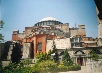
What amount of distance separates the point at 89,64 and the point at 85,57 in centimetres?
647

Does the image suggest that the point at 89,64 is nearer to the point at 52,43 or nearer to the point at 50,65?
the point at 50,65

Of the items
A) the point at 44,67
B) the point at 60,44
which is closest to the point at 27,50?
the point at 60,44

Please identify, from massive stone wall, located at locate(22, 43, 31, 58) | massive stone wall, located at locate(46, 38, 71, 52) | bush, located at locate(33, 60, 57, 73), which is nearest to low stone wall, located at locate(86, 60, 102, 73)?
bush, located at locate(33, 60, 57, 73)

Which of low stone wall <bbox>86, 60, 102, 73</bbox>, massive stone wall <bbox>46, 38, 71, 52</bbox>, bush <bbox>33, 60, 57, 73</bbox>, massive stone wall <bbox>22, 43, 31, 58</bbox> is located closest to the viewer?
low stone wall <bbox>86, 60, 102, 73</bbox>

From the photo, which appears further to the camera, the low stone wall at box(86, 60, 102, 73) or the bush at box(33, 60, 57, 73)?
the bush at box(33, 60, 57, 73)

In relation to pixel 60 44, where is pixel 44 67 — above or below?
below

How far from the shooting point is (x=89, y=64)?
840 cm

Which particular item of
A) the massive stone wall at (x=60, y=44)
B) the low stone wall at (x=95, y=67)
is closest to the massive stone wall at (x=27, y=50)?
the massive stone wall at (x=60, y=44)

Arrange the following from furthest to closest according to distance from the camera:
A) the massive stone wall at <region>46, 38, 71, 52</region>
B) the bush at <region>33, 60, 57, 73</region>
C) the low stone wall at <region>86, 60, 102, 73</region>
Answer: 1. the massive stone wall at <region>46, 38, 71, 52</region>
2. the bush at <region>33, 60, 57, 73</region>
3. the low stone wall at <region>86, 60, 102, 73</region>

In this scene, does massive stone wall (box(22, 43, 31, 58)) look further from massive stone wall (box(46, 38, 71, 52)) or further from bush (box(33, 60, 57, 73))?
bush (box(33, 60, 57, 73))

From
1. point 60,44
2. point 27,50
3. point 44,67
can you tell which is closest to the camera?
point 44,67

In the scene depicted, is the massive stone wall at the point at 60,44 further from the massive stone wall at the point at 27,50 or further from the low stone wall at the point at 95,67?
the low stone wall at the point at 95,67

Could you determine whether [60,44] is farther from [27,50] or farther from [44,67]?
[44,67]

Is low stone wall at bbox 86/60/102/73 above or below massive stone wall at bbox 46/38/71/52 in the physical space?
below
